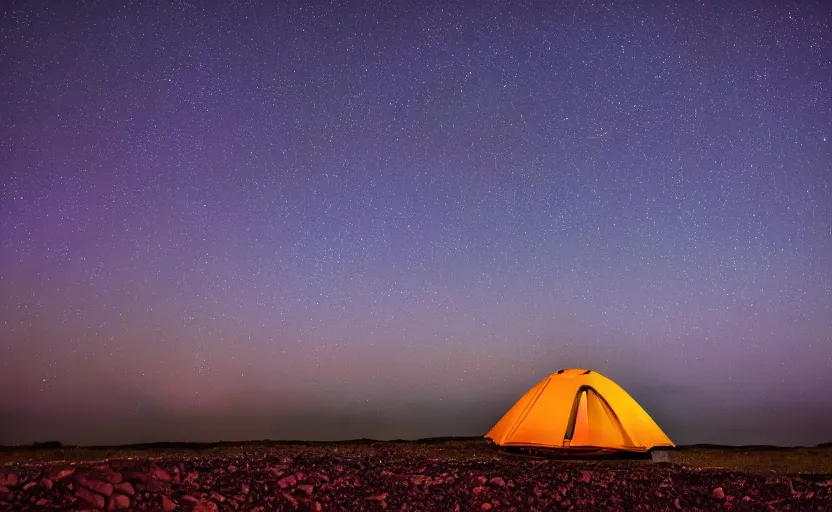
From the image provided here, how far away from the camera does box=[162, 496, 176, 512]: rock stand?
322 inches

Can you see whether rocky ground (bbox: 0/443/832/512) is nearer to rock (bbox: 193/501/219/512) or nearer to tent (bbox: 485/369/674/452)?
rock (bbox: 193/501/219/512)

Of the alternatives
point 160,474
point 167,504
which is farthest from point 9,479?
point 167,504

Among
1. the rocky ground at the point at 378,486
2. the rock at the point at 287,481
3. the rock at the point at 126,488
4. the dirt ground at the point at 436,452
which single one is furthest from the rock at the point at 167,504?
the dirt ground at the point at 436,452

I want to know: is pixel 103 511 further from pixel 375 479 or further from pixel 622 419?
pixel 622 419

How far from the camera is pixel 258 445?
67.9 feet

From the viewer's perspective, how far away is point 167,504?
27.0ft

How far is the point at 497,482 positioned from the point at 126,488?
193 inches

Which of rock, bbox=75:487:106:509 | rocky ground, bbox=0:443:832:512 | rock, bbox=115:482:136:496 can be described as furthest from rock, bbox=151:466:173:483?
rock, bbox=75:487:106:509

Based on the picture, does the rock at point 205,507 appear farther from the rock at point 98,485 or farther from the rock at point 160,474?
the rock at point 98,485

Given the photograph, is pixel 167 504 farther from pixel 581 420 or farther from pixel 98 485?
pixel 581 420

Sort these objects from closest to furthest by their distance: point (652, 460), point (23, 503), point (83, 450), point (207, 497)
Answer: point (23, 503) → point (207, 497) → point (652, 460) → point (83, 450)

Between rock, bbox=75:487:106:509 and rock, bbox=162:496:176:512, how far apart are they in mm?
673

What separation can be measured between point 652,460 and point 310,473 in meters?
8.25

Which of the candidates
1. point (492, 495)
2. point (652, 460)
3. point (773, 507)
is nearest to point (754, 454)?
point (652, 460)
